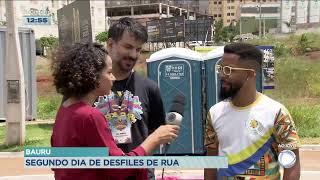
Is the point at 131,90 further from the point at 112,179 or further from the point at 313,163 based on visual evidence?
the point at 313,163

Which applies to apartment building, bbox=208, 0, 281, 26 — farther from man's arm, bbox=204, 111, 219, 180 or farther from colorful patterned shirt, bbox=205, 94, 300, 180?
colorful patterned shirt, bbox=205, 94, 300, 180

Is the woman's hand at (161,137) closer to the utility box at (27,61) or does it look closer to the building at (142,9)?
the utility box at (27,61)

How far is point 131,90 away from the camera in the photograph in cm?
290

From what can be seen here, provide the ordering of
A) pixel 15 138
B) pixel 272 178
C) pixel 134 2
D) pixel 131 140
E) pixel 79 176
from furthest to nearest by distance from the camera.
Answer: pixel 134 2
pixel 15 138
pixel 131 140
pixel 272 178
pixel 79 176

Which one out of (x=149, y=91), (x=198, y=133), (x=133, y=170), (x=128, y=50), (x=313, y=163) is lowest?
(x=313, y=163)

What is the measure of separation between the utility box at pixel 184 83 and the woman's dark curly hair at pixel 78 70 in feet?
19.3

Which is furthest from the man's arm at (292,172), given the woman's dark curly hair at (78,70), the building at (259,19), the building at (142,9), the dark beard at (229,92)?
the building at (142,9)

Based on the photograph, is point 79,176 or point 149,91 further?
point 149,91

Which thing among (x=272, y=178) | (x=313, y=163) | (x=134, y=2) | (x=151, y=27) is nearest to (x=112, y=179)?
(x=272, y=178)

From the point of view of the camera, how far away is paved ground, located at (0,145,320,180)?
683 centimetres

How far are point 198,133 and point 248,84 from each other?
5.87 meters

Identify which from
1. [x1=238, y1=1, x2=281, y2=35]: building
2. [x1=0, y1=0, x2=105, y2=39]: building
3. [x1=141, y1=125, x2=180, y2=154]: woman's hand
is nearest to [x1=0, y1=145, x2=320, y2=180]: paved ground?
[x1=141, y1=125, x2=180, y2=154]: woman's hand

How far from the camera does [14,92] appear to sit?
10320 mm

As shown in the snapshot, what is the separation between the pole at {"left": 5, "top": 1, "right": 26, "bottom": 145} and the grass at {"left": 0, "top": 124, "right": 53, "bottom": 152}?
0.21 meters
